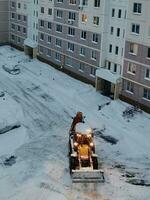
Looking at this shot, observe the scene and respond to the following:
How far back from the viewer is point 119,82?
53969 millimetres

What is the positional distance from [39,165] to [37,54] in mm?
41928

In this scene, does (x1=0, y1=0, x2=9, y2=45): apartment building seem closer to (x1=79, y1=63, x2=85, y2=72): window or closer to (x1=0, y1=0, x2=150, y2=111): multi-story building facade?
(x1=0, y1=0, x2=150, y2=111): multi-story building facade

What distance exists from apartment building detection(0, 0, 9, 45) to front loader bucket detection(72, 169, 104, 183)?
5953 cm

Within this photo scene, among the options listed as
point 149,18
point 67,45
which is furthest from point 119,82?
point 67,45

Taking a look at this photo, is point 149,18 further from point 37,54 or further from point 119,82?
point 37,54

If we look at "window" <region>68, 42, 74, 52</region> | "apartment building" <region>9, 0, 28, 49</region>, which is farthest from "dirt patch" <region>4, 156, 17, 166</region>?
"apartment building" <region>9, 0, 28, 49</region>

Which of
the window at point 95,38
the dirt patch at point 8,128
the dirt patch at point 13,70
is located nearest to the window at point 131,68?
the window at point 95,38

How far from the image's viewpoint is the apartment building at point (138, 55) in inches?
1929

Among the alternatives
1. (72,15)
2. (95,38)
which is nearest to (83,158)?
(95,38)

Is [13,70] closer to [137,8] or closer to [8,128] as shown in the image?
[8,128]

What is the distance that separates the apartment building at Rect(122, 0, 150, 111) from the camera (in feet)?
161

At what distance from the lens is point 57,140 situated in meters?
43.2

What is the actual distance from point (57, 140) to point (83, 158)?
8561 millimetres

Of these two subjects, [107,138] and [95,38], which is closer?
[107,138]
